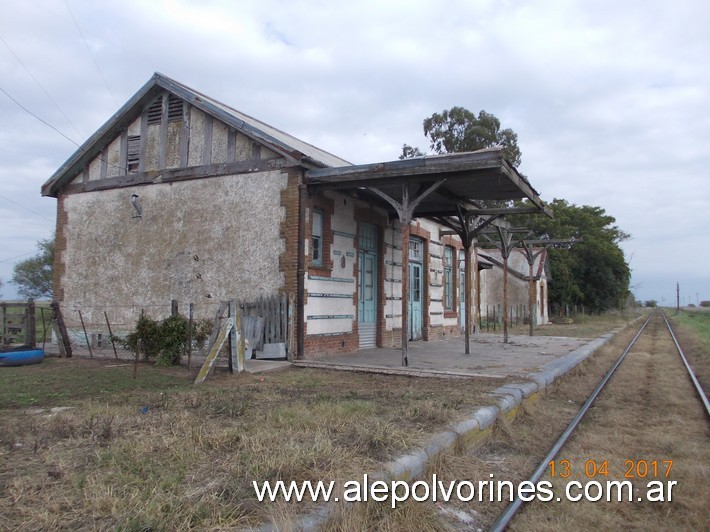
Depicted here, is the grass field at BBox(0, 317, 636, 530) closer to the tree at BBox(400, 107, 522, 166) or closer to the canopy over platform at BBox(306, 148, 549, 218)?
the canopy over platform at BBox(306, 148, 549, 218)

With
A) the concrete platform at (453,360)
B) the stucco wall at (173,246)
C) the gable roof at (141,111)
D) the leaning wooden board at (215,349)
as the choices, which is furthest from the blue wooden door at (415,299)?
the leaning wooden board at (215,349)

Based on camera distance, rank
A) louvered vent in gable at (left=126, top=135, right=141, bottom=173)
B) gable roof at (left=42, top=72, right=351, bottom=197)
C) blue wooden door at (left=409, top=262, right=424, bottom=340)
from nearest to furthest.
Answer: gable roof at (left=42, top=72, right=351, bottom=197)
louvered vent in gable at (left=126, top=135, right=141, bottom=173)
blue wooden door at (left=409, top=262, right=424, bottom=340)

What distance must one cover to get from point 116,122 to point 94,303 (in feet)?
14.1

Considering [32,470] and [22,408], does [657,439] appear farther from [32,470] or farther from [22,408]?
[22,408]

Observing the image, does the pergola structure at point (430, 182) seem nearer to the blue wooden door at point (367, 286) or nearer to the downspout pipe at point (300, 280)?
the downspout pipe at point (300, 280)

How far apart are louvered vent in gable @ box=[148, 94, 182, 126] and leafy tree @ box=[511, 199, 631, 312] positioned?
34341 millimetres

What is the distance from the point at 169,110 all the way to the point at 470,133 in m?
28.5

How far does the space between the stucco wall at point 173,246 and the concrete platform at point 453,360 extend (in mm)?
2231

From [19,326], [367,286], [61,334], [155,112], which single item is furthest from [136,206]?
[367,286]

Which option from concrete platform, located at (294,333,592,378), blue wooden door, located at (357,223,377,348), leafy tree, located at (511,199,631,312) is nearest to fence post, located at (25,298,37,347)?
concrete platform, located at (294,333,592,378)

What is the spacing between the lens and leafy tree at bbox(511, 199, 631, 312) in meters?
44.3

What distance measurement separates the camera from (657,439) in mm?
5941

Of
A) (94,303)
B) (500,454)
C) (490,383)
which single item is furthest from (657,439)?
(94,303)

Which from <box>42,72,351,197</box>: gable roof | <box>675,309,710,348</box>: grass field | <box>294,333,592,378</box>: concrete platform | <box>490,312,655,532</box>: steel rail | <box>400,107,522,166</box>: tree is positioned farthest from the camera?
<box>400,107,522,166</box>: tree
